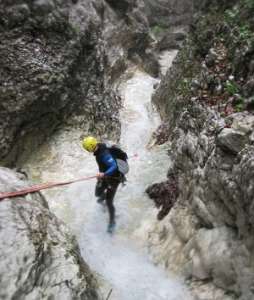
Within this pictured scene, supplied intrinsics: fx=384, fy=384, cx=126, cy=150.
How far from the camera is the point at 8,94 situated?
12352mm

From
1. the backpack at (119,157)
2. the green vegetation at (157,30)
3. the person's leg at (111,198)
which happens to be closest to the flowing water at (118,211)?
the person's leg at (111,198)

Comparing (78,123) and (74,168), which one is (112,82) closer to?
(78,123)

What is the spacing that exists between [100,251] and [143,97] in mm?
12803

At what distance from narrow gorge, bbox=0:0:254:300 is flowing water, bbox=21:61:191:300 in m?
0.04

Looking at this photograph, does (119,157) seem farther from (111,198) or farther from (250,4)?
(250,4)

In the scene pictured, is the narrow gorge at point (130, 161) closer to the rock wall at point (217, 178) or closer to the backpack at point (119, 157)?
the rock wall at point (217, 178)

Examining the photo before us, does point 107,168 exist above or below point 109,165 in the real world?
below

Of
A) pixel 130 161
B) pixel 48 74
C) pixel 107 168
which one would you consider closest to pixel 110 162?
pixel 107 168

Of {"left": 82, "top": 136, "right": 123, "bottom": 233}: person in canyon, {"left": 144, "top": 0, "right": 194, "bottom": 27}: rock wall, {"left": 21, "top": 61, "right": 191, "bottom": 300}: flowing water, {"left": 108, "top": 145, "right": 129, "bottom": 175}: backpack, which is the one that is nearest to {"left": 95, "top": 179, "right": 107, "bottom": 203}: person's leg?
{"left": 82, "top": 136, "right": 123, "bottom": 233}: person in canyon

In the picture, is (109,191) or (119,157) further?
(109,191)

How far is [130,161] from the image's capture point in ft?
45.9

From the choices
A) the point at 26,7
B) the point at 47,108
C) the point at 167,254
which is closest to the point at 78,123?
the point at 47,108

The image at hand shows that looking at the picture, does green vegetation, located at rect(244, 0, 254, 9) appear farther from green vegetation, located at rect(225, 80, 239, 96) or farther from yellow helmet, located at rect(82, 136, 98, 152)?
yellow helmet, located at rect(82, 136, 98, 152)

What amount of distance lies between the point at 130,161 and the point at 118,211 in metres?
3.06
